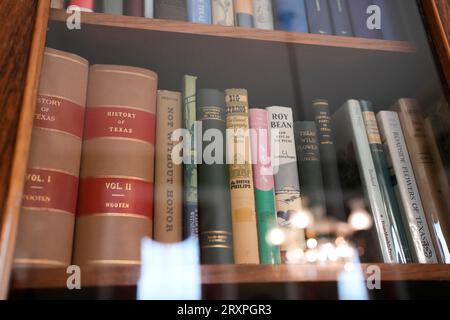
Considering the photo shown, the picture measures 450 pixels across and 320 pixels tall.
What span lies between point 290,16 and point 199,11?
6.1 inches

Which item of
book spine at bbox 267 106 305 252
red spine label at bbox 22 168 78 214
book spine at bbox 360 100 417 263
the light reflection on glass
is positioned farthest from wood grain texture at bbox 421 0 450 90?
red spine label at bbox 22 168 78 214

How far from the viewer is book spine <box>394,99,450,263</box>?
63cm

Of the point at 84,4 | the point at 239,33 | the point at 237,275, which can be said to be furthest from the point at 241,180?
the point at 84,4

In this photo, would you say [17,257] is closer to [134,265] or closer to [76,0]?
[134,265]

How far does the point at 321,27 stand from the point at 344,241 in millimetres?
362

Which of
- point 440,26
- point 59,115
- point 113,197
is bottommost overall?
point 113,197

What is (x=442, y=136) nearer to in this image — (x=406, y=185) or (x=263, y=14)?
(x=406, y=185)

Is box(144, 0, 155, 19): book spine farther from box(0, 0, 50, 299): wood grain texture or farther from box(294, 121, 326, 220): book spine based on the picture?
box(294, 121, 326, 220): book spine

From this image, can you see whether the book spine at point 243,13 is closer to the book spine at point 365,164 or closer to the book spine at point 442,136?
the book spine at point 365,164

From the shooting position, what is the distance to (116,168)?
22.4 inches

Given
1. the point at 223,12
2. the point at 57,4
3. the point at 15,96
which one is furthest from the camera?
the point at 223,12

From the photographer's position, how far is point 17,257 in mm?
462

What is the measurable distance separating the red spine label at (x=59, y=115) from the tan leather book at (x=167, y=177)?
0.11 meters
